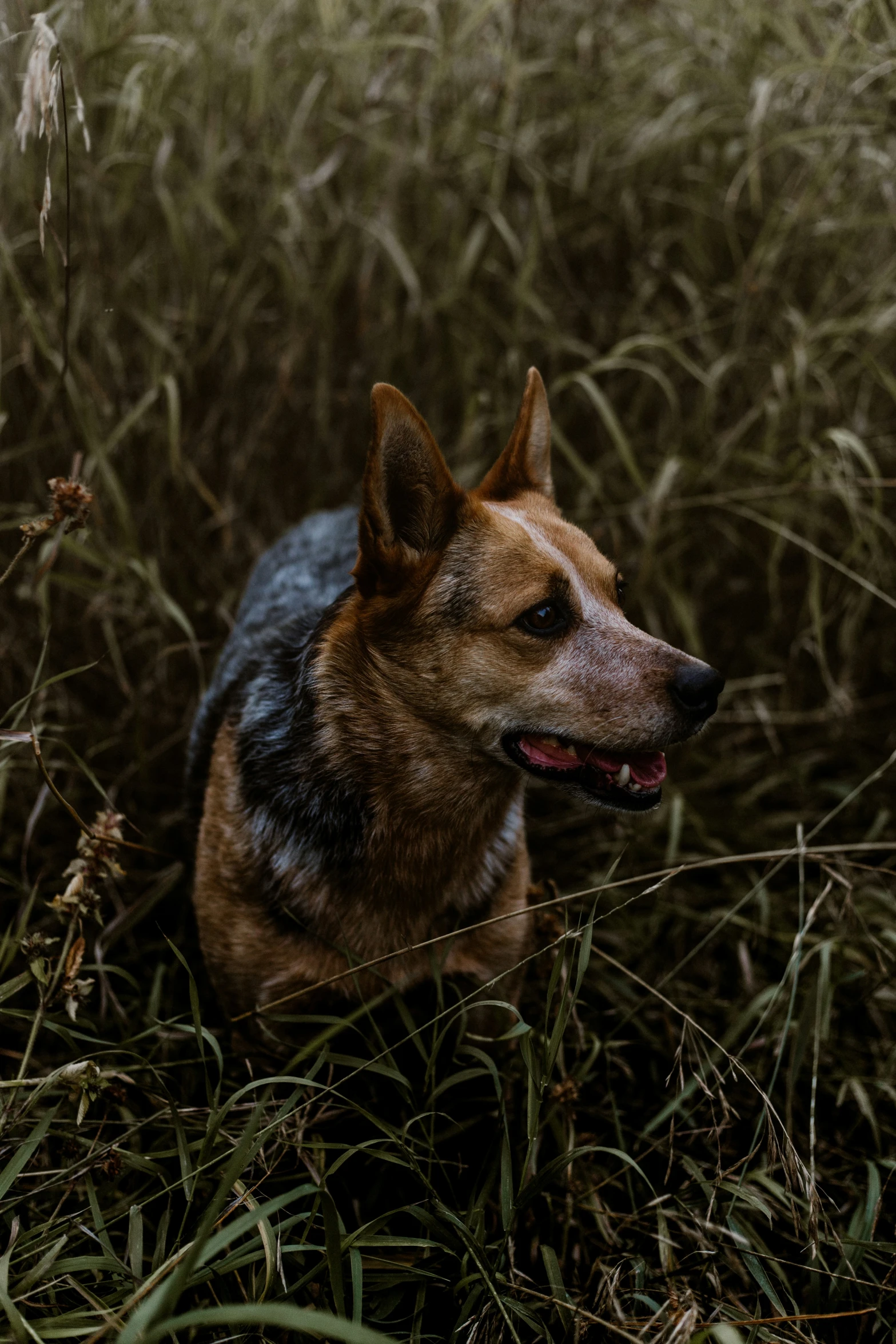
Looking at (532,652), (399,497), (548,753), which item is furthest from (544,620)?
(399,497)

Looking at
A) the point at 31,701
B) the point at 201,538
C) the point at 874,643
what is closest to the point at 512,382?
the point at 201,538

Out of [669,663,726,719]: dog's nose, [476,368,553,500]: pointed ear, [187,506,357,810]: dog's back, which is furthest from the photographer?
[187,506,357,810]: dog's back

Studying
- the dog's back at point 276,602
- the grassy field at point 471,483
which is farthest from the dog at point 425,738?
the dog's back at point 276,602

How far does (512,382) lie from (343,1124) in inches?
94.8

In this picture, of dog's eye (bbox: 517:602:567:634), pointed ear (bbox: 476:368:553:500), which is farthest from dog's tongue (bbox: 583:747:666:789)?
pointed ear (bbox: 476:368:553:500)

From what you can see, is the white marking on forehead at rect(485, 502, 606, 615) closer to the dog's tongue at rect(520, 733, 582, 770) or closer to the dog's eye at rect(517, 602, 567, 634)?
the dog's eye at rect(517, 602, 567, 634)

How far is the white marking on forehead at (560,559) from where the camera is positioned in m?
2.14

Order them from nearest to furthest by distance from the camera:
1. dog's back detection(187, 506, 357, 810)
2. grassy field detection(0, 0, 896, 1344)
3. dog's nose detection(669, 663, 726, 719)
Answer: grassy field detection(0, 0, 896, 1344) < dog's nose detection(669, 663, 726, 719) < dog's back detection(187, 506, 357, 810)

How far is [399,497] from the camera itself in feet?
6.88

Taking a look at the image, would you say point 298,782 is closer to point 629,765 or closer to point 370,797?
point 370,797

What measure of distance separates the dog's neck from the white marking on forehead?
1.27 ft

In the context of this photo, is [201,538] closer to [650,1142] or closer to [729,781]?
[729,781]

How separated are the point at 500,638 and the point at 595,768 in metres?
0.33

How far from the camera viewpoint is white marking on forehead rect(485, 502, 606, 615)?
214 cm
